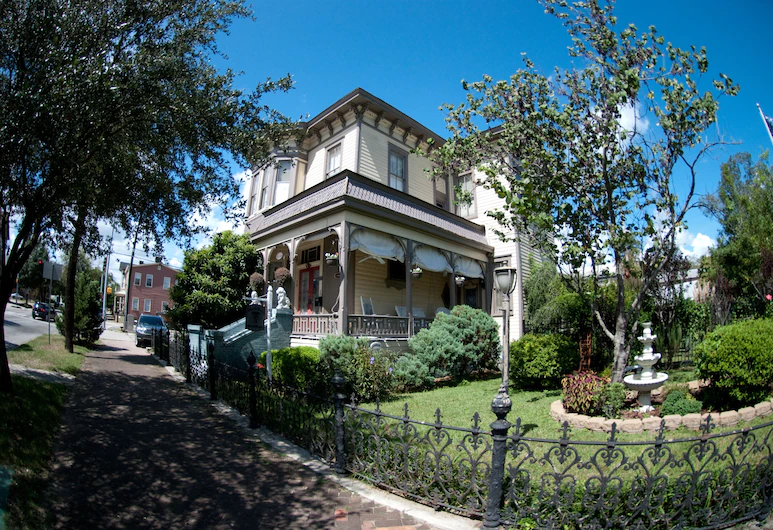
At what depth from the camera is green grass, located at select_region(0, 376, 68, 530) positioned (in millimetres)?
3824

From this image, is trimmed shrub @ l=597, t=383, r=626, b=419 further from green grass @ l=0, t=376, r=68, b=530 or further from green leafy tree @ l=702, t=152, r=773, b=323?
green leafy tree @ l=702, t=152, r=773, b=323

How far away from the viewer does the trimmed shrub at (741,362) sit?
6.45m

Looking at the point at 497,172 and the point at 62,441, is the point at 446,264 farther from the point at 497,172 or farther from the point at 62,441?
the point at 62,441

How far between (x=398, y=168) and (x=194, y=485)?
50.4ft

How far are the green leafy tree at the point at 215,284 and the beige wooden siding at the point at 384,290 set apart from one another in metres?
4.10

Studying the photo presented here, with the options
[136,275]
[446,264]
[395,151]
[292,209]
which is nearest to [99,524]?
[292,209]

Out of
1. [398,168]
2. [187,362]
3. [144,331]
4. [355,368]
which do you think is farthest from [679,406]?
[144,331]

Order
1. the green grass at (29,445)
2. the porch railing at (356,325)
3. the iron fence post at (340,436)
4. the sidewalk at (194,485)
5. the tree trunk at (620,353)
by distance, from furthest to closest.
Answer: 1. the porch railing at (356,325)
2. the tree trunk at (620,353)
3. the iron fence post at (340,436)
4. the sidewalk at (194,485)
5. the green grass at (29,445)

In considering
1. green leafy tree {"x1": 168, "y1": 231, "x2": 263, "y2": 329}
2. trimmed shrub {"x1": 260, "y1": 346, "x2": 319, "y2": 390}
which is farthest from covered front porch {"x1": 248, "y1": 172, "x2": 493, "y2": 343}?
trimmed shrub {"x1": 260, "y1": 346, "x2": 319, "y2": 390}

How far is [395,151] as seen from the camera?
18.1 metres

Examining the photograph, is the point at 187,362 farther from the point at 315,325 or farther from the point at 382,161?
the point at 382,161

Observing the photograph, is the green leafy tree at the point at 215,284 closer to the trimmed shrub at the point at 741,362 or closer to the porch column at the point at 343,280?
the porch column at the point at 343,280

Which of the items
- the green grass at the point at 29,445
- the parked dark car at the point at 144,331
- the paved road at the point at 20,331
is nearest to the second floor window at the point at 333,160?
the green grass at the point at 29,445

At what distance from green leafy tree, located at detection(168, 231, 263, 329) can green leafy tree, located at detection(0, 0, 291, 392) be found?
15.1ft
